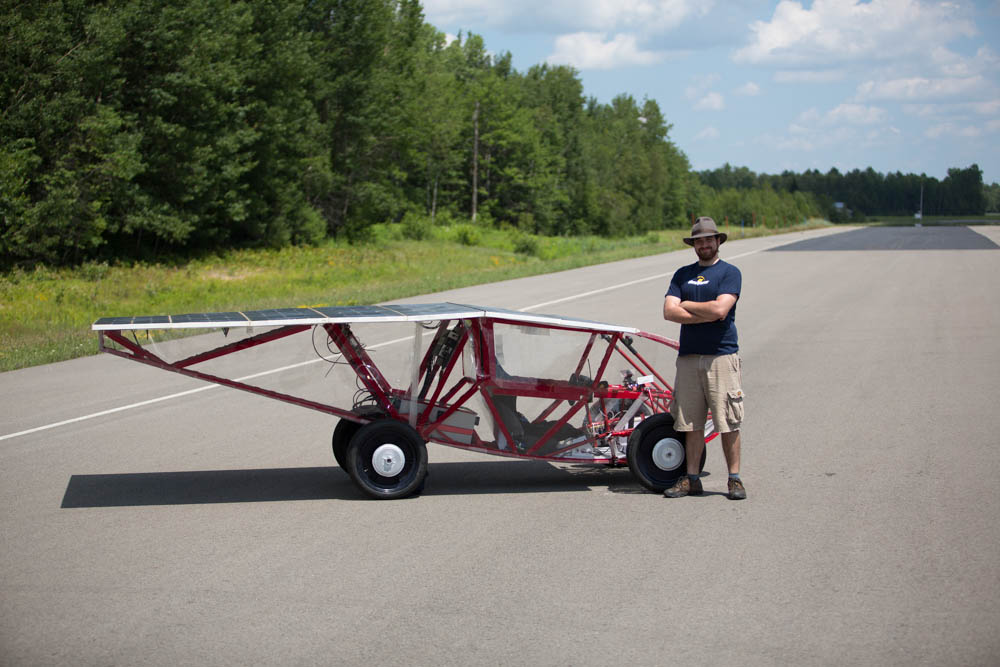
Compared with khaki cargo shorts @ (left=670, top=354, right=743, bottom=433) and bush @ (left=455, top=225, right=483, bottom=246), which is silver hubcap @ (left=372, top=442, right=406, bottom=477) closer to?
khaki cargo shorts @ (left=670, top=354, right=743, bottom=433)

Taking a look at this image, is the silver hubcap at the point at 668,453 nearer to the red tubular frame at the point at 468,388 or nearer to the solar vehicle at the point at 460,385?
the solar vehicle at the point at 460,385

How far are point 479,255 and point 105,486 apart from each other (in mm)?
39966

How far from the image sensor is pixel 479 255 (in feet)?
155

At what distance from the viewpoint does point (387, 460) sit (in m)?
7.11

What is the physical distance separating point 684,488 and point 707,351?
1047 millimetres

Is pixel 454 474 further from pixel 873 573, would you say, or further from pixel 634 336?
pixel 873 573

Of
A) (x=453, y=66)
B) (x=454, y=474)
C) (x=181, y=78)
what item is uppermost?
Answer: (x=453, y=66)

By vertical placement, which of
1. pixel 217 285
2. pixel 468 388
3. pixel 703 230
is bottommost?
pixel 217 285

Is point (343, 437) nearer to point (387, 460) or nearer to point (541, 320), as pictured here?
point (387, 460)

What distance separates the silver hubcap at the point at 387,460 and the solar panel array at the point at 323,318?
3.08 feet

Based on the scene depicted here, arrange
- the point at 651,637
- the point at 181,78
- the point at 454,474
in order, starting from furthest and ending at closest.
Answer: the point at 181,78
the point at 454,474
the point at 651,637

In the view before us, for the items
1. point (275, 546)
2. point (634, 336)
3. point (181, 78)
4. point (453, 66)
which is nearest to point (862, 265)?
point (181, 78)

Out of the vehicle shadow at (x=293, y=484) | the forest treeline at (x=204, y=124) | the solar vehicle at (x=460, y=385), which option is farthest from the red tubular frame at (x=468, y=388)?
the forest treeline at (x=204, y=124)

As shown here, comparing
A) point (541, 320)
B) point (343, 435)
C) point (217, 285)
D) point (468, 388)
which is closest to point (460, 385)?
point (468, 388)
